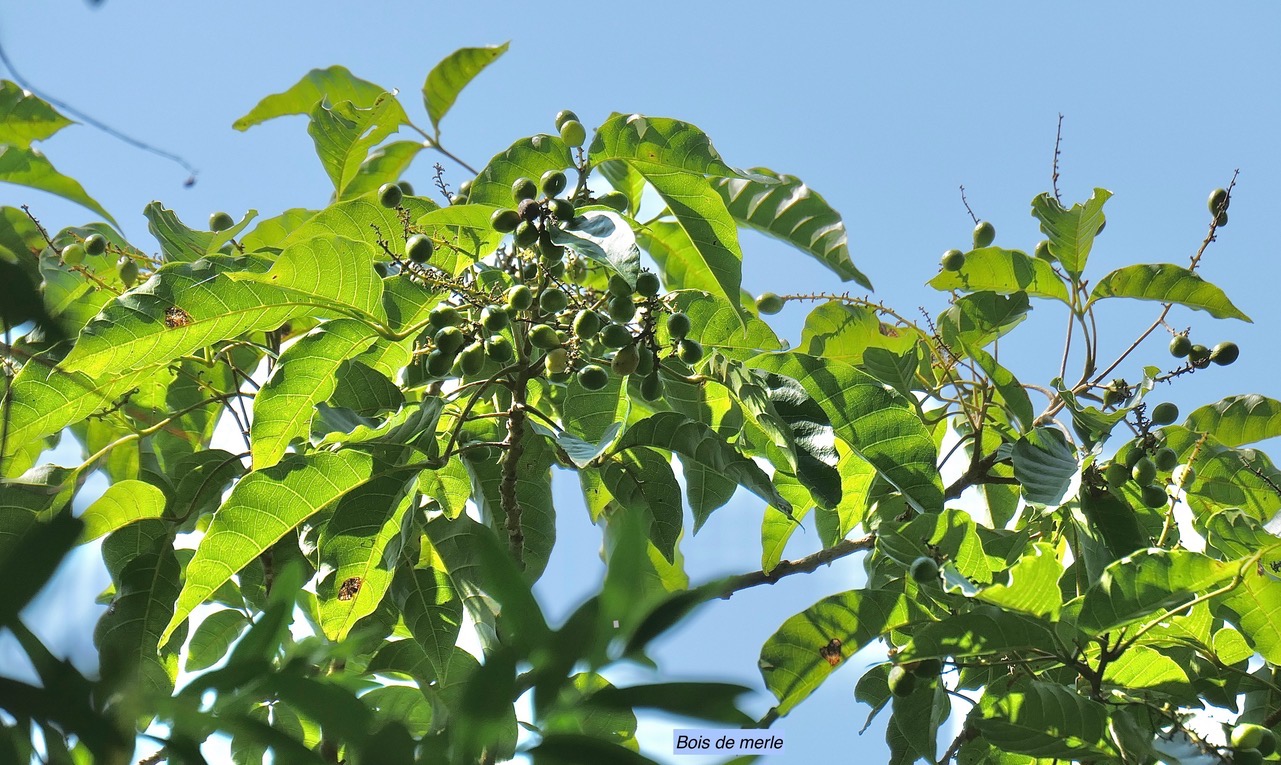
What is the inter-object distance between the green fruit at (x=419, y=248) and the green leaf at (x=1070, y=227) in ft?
3.54

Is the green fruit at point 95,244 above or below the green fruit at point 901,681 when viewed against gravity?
above

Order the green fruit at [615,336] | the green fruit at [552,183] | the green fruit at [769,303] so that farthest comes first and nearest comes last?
the green fruit at [769,303] → the green fruit at [552,183] → the green fruit at [615,336]

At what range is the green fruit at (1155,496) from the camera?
1607mm

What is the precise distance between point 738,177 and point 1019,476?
0.60 meters

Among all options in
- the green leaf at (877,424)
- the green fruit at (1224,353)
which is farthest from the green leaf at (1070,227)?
the green leaf at (877,424)

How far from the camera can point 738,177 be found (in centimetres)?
165

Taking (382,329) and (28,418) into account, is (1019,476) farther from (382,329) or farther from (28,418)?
(28,418)

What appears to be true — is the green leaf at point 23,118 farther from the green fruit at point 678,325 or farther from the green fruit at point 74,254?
the green fruit at point 678,325

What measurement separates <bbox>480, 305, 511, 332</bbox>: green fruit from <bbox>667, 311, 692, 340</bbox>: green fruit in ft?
0.77

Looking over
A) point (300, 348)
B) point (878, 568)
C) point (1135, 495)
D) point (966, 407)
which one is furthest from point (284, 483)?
point (1135, 495)

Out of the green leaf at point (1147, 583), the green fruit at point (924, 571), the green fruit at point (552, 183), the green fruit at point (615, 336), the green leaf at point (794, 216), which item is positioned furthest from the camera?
the green leaf at point (794, 216)

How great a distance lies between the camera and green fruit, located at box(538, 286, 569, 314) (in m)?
1.49

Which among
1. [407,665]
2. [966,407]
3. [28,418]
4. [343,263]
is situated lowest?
[407,665]

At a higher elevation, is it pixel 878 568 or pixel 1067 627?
pixel 878 568
